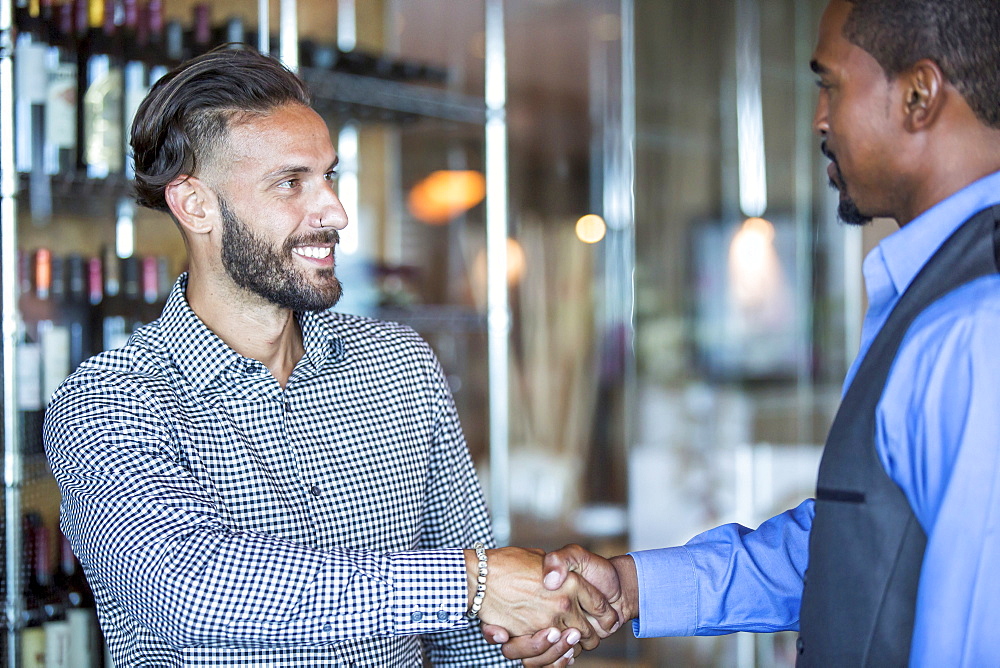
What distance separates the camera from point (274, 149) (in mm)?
1816

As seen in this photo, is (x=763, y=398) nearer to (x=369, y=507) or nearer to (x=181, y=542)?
(x=369, y=507)

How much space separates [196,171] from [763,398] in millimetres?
4386

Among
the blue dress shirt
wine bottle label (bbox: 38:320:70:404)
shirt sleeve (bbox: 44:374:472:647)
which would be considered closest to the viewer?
the blue dress shirt

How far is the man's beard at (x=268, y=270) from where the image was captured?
180 centimetres

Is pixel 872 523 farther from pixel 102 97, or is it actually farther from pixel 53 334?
pixel 102 97

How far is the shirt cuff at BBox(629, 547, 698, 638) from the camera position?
5.91 ft

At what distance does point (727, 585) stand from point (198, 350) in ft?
3.28

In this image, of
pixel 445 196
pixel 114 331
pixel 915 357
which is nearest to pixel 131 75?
pixel 114 331

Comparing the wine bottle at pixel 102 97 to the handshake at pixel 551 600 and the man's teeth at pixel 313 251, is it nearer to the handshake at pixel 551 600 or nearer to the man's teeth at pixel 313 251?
the man's teeth at pixel 313 251

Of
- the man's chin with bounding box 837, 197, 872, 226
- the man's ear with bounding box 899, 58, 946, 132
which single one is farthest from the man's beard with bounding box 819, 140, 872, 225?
the man's ear with bounding box 899, 58, 946, 132

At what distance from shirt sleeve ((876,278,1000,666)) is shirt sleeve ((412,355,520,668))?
90 centimetres

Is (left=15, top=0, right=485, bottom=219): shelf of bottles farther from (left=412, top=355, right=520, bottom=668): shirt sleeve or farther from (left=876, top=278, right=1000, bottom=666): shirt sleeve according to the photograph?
(left=876, top=278, right=1000, bottom=666): shirt sleeve

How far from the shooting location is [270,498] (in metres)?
1.65

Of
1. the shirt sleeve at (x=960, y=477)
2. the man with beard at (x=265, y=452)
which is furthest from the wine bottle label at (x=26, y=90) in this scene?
the shirt sleeve at (x=960, y=477)
